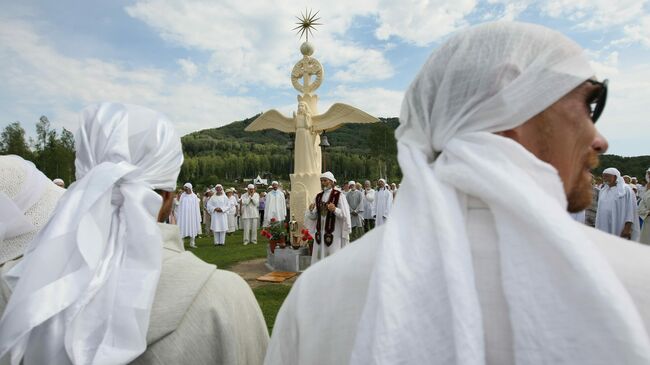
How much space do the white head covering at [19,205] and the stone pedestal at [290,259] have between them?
8.25 metres

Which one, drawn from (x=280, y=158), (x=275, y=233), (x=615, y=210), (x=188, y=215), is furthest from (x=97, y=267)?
(x=280, y=158)

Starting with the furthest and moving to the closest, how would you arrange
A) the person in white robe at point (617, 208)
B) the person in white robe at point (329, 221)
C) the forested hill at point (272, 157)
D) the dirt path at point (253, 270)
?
1. the forested hill at point (272, 157)
2. the person in white robe at point (329, 221)
3. the person in white robe at point (617, 208)
4. the dirt path at point (253, 270)

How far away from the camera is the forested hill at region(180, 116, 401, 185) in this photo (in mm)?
61719

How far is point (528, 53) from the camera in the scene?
39.3 inches

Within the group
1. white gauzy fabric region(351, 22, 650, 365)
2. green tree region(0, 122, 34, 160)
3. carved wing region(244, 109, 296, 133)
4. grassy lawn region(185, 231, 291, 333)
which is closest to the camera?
white gauzy fabric region(351, 22, 650, 365)

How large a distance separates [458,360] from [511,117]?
53cm

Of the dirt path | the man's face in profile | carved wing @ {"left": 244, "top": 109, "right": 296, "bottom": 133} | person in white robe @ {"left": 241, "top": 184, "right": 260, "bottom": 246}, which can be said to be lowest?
the dirt path

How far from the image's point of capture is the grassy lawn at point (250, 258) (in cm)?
689

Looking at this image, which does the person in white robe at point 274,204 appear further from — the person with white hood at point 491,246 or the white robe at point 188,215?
the person with white hood at point 491,246

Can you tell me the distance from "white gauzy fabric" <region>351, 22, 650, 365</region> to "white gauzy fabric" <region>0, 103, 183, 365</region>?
913 millimetres

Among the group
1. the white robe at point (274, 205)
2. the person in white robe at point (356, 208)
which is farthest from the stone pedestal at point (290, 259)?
the white robe at point (274, 205)

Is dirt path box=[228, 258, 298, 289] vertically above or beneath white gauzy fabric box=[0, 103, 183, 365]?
beneath

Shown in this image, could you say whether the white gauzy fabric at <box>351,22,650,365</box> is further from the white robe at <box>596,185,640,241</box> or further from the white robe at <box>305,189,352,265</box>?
the white robe at <box>596,185,640,241</box>

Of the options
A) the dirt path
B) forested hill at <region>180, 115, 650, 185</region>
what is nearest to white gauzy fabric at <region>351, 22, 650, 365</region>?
the dirt path
